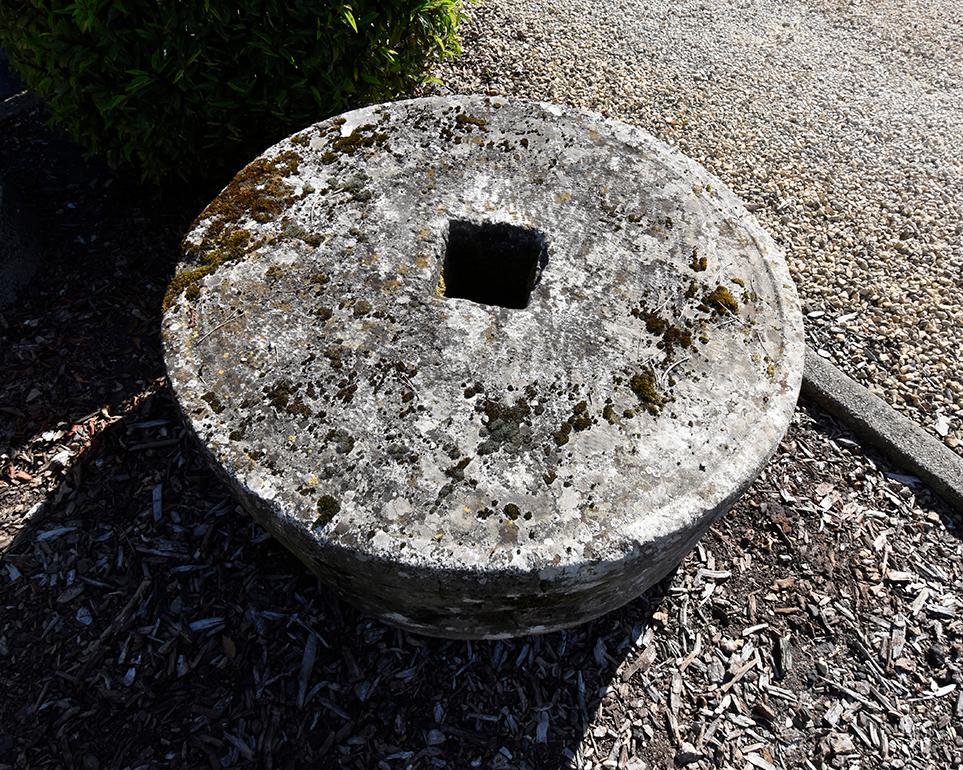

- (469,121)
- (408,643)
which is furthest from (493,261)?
(408,643)

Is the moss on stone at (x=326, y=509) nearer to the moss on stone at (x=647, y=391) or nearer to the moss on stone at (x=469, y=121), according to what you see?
the moss on stone at (x=647, y=391)

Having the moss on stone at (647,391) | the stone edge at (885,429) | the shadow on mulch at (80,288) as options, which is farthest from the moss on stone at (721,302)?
the shadow on mulch at (80,288)

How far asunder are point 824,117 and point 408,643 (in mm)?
4623

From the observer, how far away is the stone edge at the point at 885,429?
135 inches

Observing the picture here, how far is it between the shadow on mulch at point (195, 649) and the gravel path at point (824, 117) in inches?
86.0

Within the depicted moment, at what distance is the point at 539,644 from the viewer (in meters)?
2.86

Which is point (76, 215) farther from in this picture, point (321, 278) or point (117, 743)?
point (117, 743)

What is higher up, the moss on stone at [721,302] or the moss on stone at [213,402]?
the moss on stone at [721,302]

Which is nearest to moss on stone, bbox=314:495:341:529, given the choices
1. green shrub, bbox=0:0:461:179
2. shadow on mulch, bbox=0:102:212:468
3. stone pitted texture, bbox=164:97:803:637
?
stone pitted texture, bbox=164:97:803:637

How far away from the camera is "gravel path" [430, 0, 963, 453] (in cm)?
405

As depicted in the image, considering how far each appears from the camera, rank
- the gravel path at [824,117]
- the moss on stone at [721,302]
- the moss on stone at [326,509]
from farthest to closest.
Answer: the gravel path at [824,117] → the moss on stone at [721,302] → the moss on stone at [326,509]

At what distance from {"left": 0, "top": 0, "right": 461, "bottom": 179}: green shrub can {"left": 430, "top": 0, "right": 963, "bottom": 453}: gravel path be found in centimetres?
139

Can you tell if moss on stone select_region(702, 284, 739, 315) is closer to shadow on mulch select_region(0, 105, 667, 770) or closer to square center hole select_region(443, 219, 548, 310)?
square center hole select_region(443, 219, 548, 310)

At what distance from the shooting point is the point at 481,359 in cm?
240
